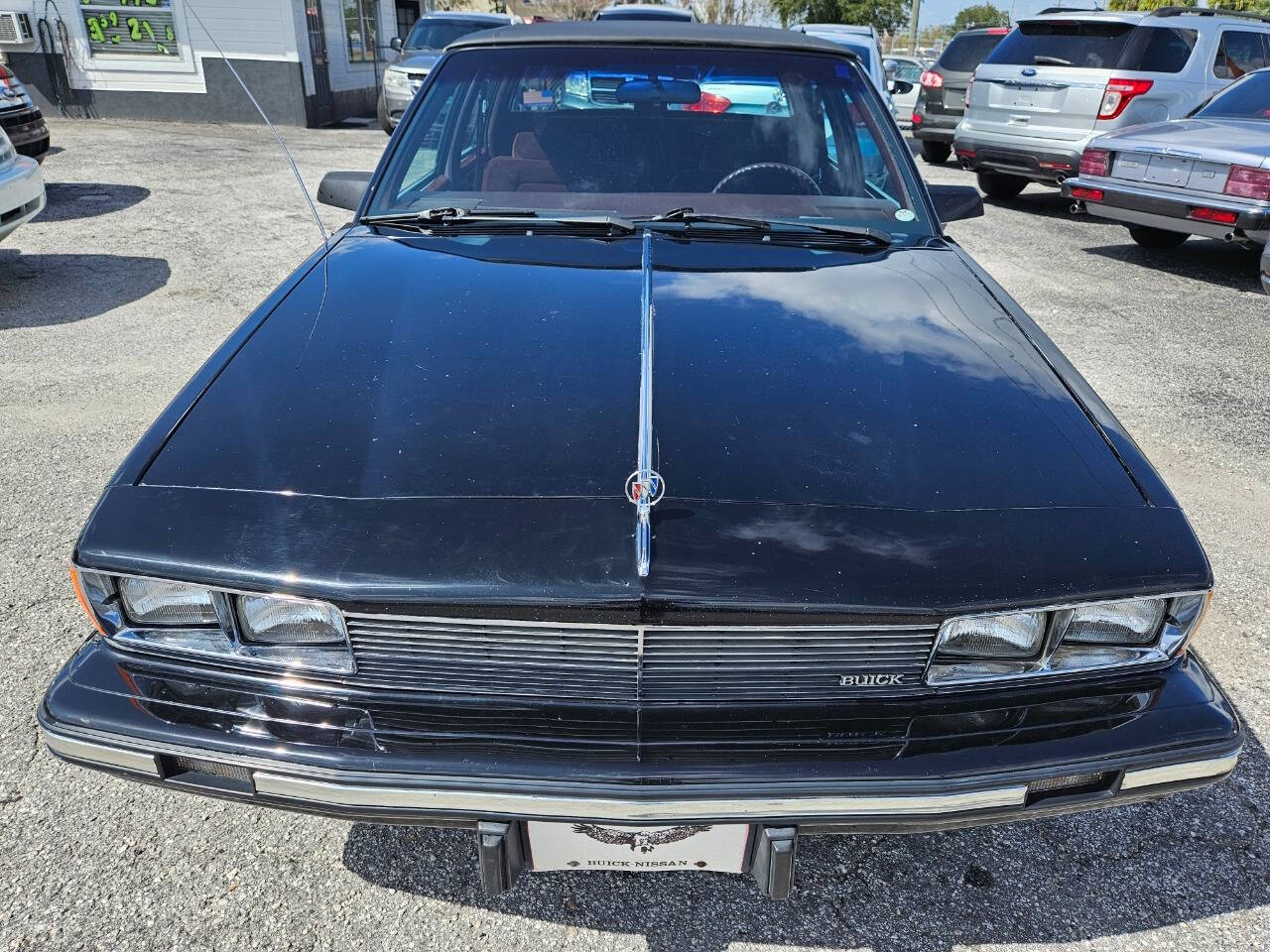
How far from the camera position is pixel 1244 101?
24.8 ft

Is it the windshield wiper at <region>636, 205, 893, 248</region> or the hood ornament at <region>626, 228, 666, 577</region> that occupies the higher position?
the windshield wiper at <region>636, 205, 893, 248</region>

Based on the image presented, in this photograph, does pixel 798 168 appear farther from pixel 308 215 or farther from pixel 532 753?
pixel 308 215

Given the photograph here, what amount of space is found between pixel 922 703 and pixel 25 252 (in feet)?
25.2

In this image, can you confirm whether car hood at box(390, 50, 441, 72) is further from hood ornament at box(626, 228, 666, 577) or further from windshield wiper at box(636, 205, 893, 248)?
hood ornament at box(626, 228, 666, 577)

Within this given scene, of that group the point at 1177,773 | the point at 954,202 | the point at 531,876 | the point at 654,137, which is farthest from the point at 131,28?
the point at 1177,773

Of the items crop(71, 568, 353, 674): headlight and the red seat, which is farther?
the red seat

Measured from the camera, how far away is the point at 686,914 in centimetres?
195

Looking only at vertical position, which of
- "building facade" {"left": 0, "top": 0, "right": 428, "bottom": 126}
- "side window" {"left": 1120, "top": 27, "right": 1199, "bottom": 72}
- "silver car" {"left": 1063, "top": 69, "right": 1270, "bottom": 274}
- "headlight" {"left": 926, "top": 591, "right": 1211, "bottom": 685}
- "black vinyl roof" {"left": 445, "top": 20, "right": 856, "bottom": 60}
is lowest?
"building facade" {"left": 0, "top": 0, "right": 428, "bottom": 126}

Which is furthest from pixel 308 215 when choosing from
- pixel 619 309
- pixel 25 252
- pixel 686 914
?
pixel 686 914

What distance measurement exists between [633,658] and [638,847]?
352 millimetres

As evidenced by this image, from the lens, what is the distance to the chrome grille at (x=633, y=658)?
152 centimetres

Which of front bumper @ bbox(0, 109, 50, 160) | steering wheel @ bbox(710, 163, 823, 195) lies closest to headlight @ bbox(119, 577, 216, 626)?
steering wheel @ bbox(710, 163, 823, 195)

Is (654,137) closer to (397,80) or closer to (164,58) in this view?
(397,80)

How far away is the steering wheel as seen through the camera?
9.38 ft
